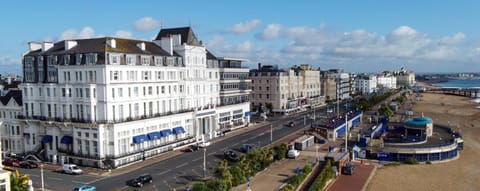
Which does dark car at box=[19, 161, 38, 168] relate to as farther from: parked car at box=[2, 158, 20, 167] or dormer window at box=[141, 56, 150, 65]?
dormer window at box=[141, 56, 150, 65]

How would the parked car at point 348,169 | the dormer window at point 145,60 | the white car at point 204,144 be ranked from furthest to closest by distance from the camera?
the white car at point 204,144, the dormer window at point 145,60, the parked car at point 348,169

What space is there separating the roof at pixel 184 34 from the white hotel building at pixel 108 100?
7.07ft

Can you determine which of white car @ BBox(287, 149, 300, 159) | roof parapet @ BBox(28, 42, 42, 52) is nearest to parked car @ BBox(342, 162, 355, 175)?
white car @ BBox(287, 149, 300, 159)

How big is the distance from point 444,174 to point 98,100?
43.5m

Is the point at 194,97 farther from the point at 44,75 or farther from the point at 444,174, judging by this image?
the point at 444,174

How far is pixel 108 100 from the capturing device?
171 feet

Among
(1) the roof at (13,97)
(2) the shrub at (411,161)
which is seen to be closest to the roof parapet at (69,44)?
(1) the roof at (13,97)

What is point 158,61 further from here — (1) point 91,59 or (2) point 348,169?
(2) point 348,169

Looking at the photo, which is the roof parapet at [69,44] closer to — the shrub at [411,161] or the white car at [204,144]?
the white car at [204,144]

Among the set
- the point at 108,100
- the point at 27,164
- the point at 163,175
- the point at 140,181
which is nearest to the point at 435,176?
the point at 163,175

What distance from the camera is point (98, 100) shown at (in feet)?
173

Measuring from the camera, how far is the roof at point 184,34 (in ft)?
234

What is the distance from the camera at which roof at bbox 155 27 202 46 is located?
234 feet

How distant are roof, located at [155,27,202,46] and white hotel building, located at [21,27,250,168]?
216 centimetres
